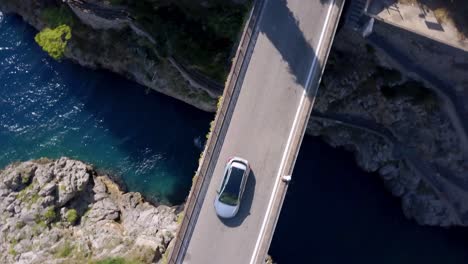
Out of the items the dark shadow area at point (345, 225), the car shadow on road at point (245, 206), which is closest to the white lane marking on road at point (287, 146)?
the car shadow on road at point (245, 206)

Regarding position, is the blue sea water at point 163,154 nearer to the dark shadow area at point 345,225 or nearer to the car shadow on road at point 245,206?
the dark shadow area at point 345,225

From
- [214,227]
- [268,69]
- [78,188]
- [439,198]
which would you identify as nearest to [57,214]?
[78,188]

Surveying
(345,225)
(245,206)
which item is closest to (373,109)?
(345,225)

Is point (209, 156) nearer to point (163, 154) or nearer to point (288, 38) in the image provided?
point (288, 38)

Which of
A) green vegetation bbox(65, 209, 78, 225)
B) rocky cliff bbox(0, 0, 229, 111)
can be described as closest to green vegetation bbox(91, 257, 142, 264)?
green vegetation bbox(65, 209, 78, 225)

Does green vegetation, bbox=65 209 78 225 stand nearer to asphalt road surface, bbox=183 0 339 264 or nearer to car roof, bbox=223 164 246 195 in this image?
asphalt road surface, bbox=183 0 339 264

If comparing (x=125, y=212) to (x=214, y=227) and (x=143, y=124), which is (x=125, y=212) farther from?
(x=214, y=227)
